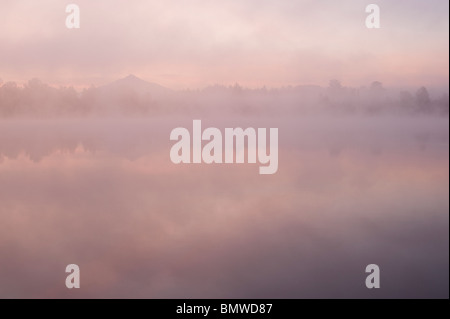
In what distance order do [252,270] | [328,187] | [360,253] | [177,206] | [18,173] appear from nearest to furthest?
[252,270]
[360,253]
[177,206]
[328,187]
[18,173]

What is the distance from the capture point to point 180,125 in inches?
377

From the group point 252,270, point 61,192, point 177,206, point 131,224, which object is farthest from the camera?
point 61,192

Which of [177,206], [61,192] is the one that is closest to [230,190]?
[177,206]

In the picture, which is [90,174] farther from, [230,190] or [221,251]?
[221,251]

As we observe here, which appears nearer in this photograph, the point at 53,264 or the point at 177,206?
the point at 53,264

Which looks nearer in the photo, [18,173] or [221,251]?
[221,251]

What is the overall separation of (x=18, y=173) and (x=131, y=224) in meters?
5.40

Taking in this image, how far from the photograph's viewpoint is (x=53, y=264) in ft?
18.6

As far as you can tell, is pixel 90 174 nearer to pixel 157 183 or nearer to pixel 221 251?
pixel 157 183
